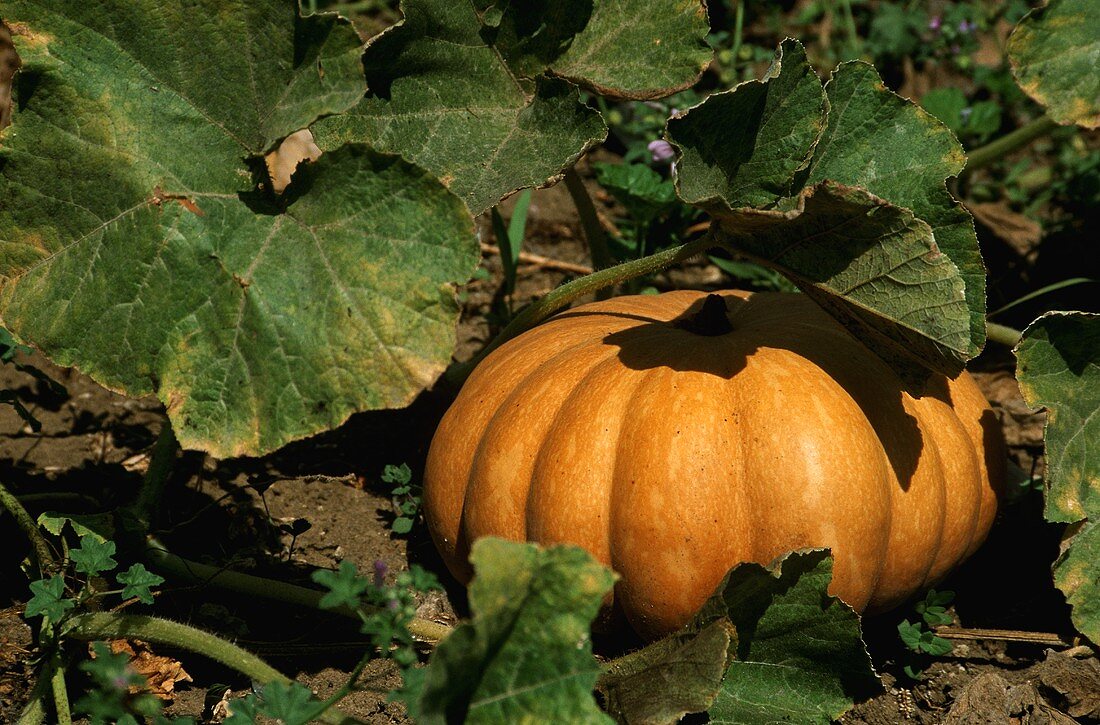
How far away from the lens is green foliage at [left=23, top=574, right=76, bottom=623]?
75.4 inches

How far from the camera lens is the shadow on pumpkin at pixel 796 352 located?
222 centimetres

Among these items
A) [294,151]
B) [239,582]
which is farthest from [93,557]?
[294,151]

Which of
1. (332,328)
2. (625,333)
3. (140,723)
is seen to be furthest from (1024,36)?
(140,723)

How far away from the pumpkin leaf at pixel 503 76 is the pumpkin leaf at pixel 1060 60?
807mm

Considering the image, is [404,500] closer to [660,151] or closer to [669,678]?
[669,678]

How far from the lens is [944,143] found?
2.22 metres

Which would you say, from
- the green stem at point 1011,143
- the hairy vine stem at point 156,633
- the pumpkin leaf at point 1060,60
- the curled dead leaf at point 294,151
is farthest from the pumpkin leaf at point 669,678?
the curled dead leaf at point 294,151

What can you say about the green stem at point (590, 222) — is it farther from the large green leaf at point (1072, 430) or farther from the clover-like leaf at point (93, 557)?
the clover-like leaf at point (93, 557)

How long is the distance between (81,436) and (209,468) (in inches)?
15.7

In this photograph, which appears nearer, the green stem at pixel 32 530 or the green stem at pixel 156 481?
the green stem at pixel 32 530

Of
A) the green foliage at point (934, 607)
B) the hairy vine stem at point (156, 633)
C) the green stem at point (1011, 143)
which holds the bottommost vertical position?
the green foliage at point (934, 607)

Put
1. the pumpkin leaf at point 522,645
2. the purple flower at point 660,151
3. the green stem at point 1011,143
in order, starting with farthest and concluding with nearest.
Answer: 1. the purple flower at point 660,151
2. the green stem at point 1011,143
3. the pumpkin leaf at point 522,645

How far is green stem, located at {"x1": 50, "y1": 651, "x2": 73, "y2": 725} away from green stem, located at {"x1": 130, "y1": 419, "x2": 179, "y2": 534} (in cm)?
35

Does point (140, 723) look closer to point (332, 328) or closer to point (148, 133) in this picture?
point (332, 328)
